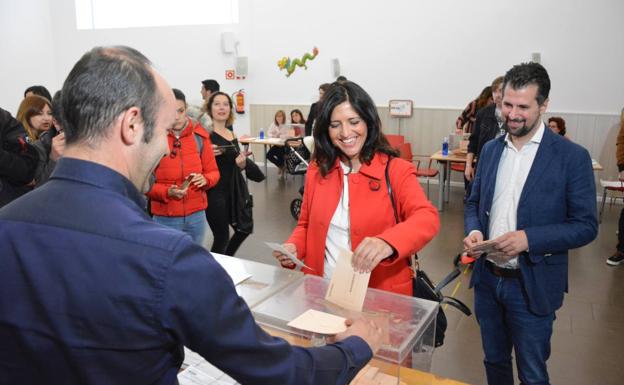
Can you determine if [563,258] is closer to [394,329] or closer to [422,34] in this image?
[394,329]

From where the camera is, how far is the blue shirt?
78 cm

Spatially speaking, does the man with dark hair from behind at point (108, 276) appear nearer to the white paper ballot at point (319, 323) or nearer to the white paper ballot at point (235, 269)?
the white paper ballot at point (319, 323)

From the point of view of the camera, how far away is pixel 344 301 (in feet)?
5.10

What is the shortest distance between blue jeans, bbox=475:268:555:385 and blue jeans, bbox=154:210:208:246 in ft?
6.66

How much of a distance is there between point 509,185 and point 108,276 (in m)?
Answer: 1.85

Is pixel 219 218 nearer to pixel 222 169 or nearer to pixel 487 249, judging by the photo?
pixel 222 169

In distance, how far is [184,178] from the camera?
11.0 feet

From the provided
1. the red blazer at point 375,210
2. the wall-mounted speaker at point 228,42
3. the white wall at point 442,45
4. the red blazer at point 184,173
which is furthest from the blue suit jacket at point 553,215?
the wall-mounted speaker at point 228,42

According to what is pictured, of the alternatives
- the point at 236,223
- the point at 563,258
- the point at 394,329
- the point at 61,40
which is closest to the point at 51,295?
the point at 394,329

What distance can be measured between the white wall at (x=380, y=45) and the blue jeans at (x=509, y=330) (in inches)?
268

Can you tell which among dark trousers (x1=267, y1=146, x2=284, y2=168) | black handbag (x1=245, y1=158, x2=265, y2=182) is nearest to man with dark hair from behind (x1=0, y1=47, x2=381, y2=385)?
black handbag (x1=245, y1=158, x2=265, y2=182)

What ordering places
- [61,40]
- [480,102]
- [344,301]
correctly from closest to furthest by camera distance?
[344,301] → [480,102] → [61,40]

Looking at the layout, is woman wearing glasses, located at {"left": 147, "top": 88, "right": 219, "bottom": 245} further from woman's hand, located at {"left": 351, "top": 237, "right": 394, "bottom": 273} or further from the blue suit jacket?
the blue suit jacket

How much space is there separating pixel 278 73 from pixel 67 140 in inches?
379
